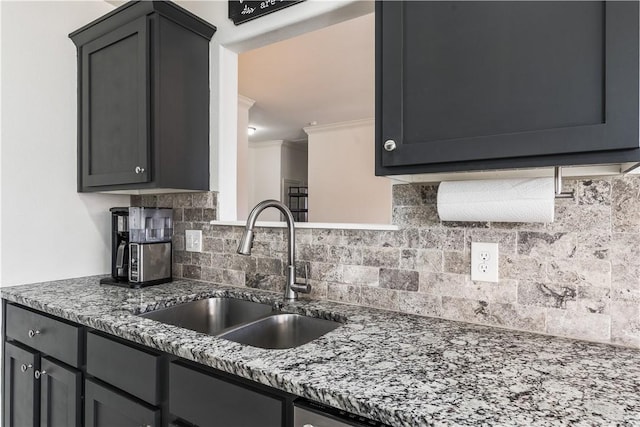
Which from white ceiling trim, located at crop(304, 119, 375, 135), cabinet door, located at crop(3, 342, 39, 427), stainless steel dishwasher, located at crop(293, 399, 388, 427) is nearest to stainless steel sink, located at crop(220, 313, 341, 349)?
stainless steel dishwasher, located at crop(293, 399, 388, 427)

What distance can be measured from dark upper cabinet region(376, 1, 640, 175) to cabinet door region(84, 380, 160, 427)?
1006 mm

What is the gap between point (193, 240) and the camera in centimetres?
195

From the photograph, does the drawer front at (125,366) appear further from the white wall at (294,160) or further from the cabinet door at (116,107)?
the white wall at (294,160)

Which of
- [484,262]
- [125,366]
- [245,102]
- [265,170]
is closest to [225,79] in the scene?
[125,366]

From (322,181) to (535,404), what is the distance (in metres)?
5.27

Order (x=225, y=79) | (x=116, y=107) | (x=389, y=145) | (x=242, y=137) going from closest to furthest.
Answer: (x=389, y=145) < (x=116, y=107) < (x=225, y=79) < (x=242, y=137)

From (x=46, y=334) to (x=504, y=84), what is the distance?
1.81m

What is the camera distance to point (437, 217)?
4.29 feet

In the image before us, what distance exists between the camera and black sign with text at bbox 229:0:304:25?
158 centimetres

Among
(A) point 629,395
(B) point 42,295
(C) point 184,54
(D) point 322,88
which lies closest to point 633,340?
(A) point 629,395

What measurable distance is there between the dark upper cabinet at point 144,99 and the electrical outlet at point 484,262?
4.23 feet

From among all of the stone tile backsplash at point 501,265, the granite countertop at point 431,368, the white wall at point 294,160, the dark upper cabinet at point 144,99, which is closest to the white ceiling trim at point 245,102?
the dark upper cabinet at point 144,99

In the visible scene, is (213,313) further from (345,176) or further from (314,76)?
(345,176)

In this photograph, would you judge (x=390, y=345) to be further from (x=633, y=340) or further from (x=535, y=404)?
(x=633, y=340)
